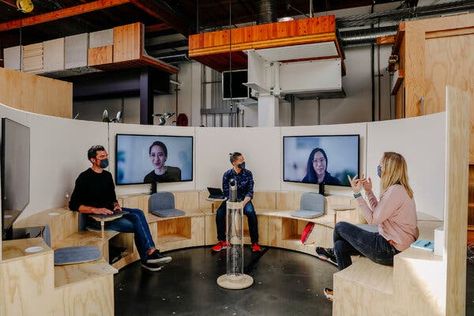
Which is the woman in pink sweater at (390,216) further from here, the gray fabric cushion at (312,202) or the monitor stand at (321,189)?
the monitor stand at (321,189)

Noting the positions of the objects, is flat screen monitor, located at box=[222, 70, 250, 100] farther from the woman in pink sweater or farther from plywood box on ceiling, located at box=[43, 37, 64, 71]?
the woman in pink sweater

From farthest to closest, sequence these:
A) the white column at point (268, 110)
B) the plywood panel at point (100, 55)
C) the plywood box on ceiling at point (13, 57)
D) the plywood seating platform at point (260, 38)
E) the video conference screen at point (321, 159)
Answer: the plywood box on ceiling at point (13, 57) < the plywood panel at point (100, 55) < the white column at point (268, 110) < the video conference screen at point (321, 159) < the plywood seating platform at point (260, 38)

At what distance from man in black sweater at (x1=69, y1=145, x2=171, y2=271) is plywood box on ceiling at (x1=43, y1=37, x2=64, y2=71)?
13.3 ft

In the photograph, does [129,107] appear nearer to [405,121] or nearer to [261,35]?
[261,35]

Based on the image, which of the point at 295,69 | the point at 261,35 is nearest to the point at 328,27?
the point at 261,35

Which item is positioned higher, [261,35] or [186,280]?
[261,35]

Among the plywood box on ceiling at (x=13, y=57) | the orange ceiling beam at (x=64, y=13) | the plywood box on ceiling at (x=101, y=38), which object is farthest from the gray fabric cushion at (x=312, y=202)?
the plywood box on ceiling at (x=13, y=57)

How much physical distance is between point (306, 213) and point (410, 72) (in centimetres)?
227

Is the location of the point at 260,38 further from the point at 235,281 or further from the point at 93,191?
the point at 235,281

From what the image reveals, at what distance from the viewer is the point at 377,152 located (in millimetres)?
4484

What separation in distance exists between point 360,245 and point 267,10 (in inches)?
168

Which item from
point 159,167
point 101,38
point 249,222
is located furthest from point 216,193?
point 101,38

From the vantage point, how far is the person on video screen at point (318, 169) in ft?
16.1

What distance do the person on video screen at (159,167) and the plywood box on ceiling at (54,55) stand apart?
338 centimetres
